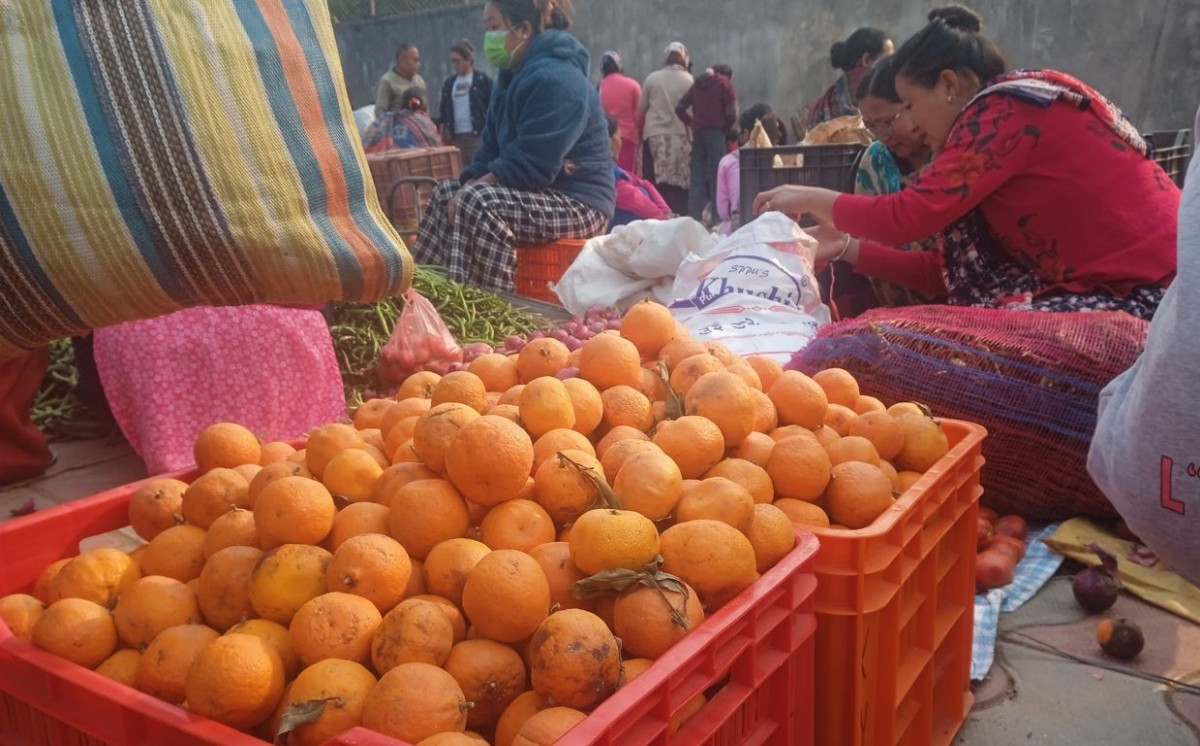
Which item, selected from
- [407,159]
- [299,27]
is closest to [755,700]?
[299,27]

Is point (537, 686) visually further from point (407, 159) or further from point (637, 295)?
point (407, 159)

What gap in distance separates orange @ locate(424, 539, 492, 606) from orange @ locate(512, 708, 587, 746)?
32 centimetres

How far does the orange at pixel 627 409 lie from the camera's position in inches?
73.4

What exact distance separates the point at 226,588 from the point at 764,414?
42.9 inches

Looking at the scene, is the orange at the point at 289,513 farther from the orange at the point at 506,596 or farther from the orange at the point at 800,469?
the orange at the point at 800,469

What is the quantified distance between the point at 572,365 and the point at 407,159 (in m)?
5.48

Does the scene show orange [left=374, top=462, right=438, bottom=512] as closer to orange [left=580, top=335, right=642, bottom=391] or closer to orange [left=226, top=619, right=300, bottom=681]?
orange [left=226, top=619, right=300, bottom=681]

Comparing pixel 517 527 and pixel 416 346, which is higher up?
pixel 517 527

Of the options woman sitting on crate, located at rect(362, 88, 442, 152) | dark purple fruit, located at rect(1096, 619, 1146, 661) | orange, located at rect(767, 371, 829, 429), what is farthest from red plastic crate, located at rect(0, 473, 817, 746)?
woman sitting on crate, located at rect(362, 88, 442, 152)

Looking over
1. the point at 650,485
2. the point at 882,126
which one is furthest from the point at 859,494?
the point at 882,126

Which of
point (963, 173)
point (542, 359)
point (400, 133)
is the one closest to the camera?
point (542, 359)

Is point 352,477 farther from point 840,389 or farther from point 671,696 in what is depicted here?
point 840,389

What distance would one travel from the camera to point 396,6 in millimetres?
18016

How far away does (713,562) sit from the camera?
1332mm
